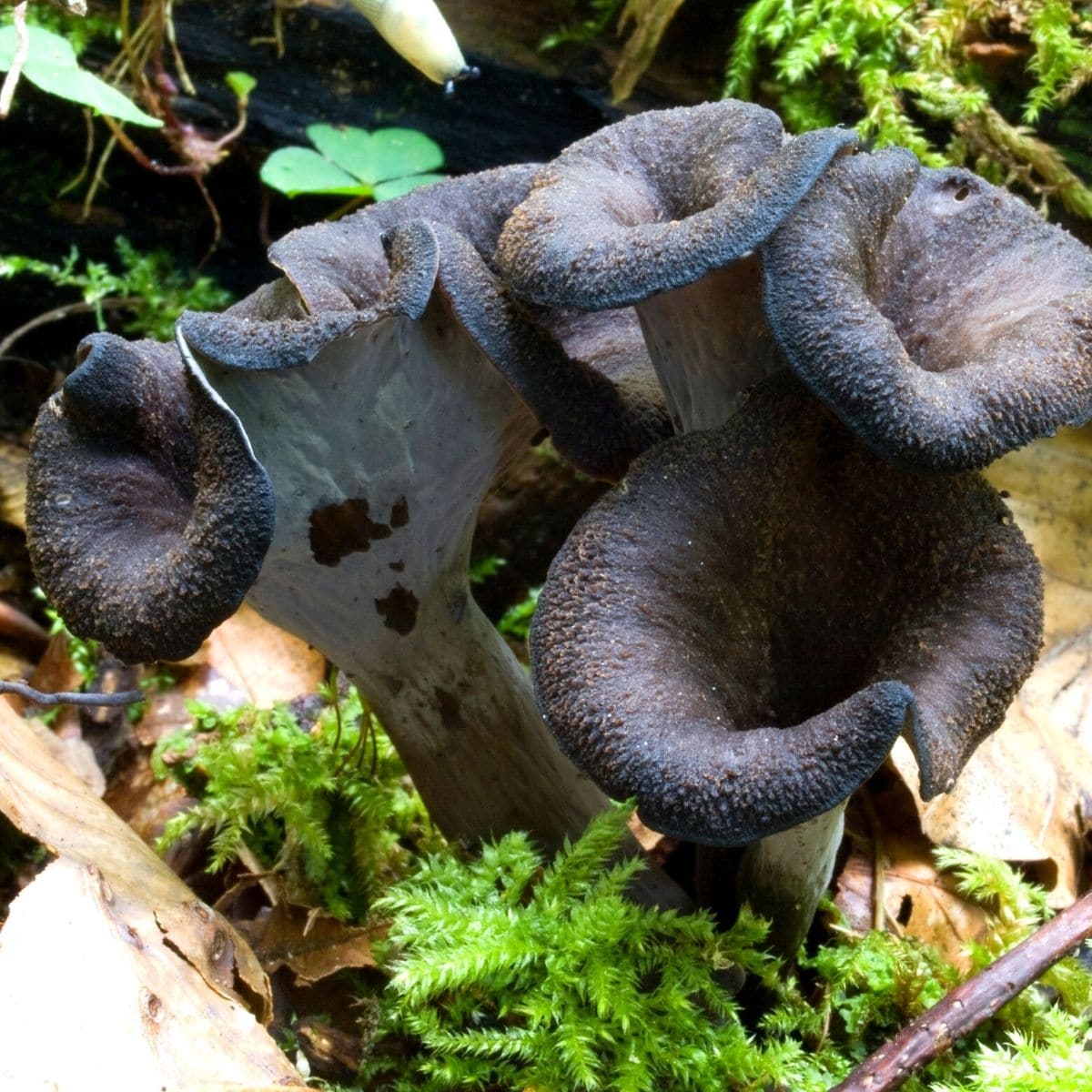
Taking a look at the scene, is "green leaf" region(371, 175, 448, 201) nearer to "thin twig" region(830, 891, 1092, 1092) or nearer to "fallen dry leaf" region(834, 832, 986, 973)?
"fallen dry leaf" region(834, 832, 986, 973)

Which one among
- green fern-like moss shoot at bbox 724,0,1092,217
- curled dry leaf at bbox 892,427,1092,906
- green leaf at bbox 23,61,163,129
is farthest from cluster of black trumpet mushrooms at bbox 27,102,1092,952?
green fern-like moss shoot at bbox 724,0,1092,217

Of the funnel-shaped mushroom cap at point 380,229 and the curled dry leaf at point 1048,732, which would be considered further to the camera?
the curled dry leaf at point 1048,732

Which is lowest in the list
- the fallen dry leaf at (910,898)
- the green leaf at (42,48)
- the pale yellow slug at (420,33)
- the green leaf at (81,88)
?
the fallen dry leaf at (910,898)

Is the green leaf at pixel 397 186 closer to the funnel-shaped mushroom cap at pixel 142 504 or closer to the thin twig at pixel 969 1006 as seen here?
the funnel-shaped mushroom cap at pixel 142 504

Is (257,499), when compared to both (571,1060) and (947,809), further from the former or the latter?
(947,809)

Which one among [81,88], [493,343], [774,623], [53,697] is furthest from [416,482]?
→ [81,88]

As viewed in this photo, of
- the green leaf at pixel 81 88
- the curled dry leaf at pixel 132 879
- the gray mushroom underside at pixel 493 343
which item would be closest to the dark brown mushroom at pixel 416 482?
the gray mushroom underside at pixel 493 343

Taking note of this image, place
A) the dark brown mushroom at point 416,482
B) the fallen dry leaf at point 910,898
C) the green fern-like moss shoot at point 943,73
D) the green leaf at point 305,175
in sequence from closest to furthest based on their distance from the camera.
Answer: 1. the dark brown mushroom at point 416,482
2. the fallen dry leaf at point 910,898
3. the green fern-like moss shoot at point 943,73
4. the green leaf at point 305,175
